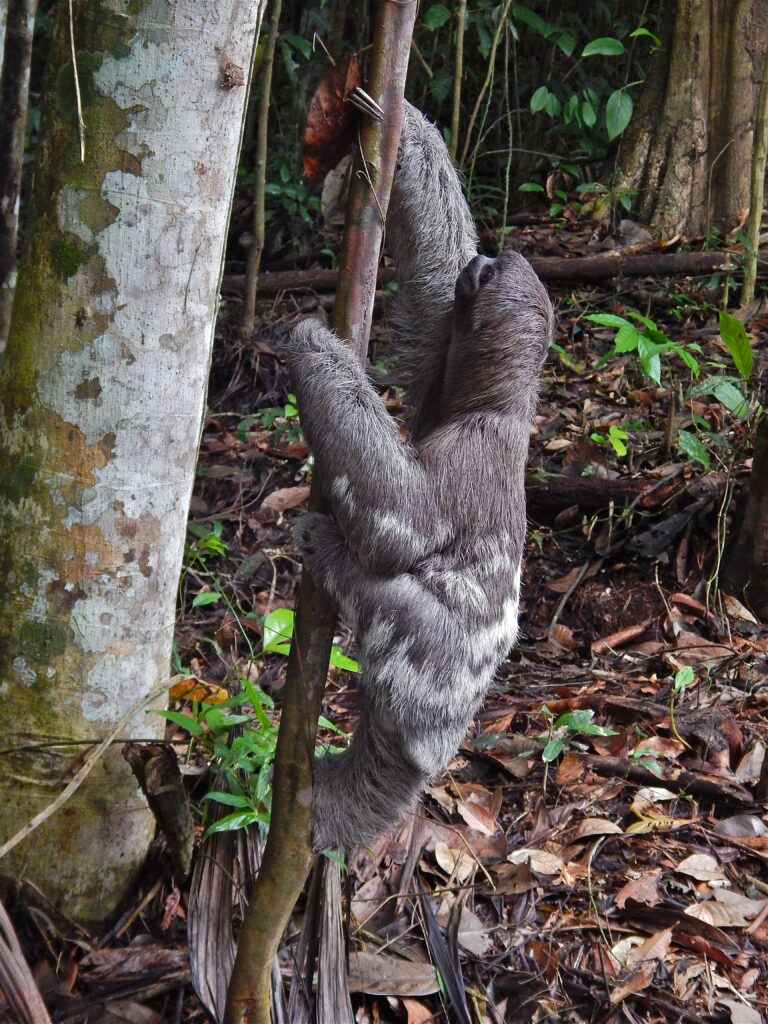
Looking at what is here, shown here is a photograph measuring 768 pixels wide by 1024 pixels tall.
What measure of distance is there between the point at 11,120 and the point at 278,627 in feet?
15.0

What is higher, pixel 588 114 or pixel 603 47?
pixel 603 47

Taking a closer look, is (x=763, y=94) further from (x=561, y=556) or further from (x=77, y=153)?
(x=77, y=153)

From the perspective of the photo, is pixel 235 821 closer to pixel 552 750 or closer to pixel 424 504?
pixel 424 504

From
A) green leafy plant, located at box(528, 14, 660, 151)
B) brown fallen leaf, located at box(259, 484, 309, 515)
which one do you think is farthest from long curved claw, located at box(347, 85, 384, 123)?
green leafy plant, located at box(528, 14, 660, 151)

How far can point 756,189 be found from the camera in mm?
8648

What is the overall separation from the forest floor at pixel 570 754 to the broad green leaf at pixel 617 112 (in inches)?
101

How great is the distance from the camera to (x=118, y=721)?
3.95 m

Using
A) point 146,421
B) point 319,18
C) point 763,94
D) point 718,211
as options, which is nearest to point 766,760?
point 146,421

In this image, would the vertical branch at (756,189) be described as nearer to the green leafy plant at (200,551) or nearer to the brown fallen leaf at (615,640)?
the brown fallen leaf at (615,640)

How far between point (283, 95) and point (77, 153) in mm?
10275

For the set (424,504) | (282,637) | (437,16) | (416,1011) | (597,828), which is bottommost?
(416,1011)

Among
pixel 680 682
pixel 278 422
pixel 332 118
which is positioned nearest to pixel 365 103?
pixel 332 118

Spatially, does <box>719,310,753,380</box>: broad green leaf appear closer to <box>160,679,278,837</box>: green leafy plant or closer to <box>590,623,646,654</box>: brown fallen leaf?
<box>590,623,646,654</box>: brown fallen leaf

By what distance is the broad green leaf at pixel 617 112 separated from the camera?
9.80 meters
